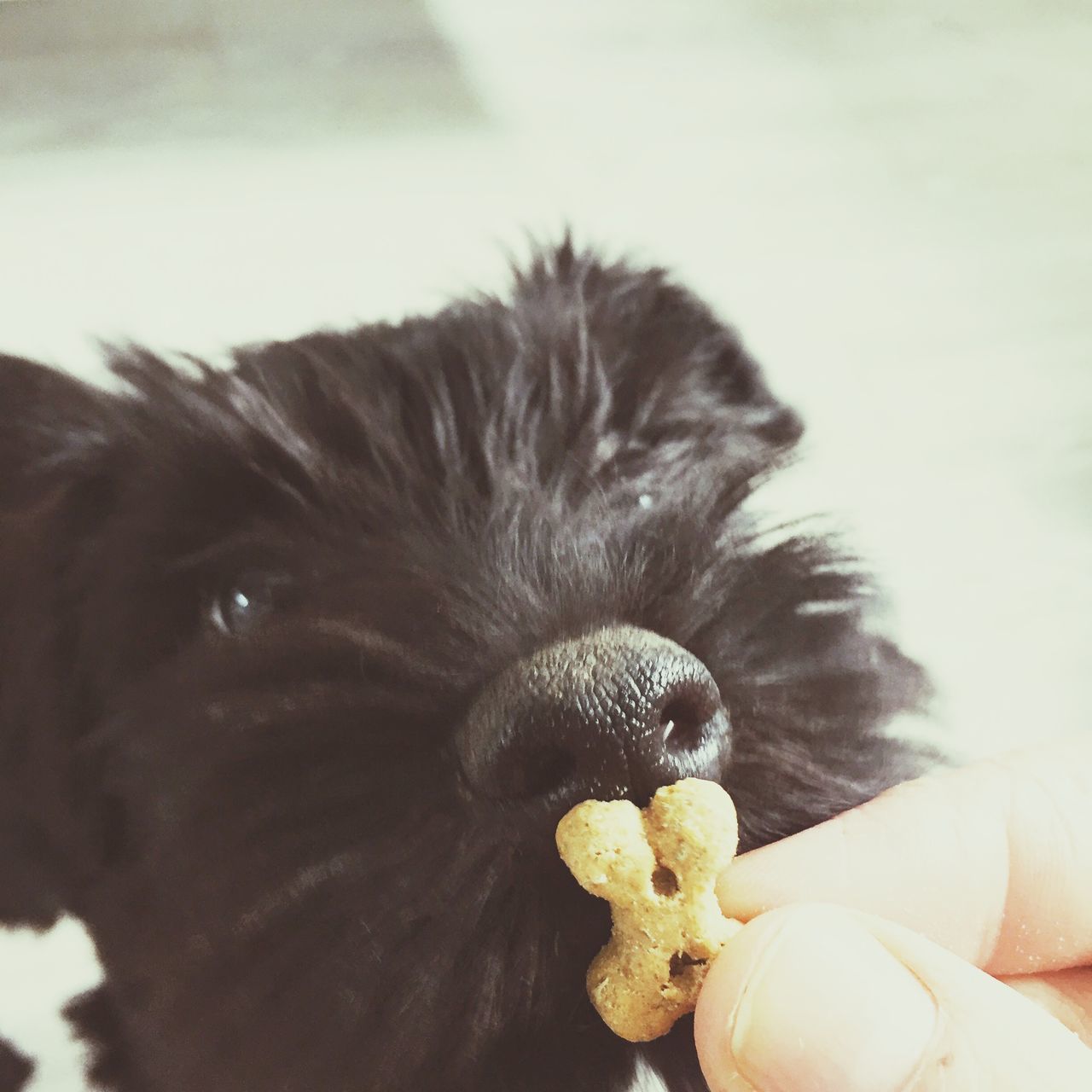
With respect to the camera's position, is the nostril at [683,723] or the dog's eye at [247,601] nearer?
the nostril at [683,723]

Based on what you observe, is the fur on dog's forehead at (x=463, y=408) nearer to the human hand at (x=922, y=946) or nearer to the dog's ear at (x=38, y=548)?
the dog's ear at (x=38, y=548)

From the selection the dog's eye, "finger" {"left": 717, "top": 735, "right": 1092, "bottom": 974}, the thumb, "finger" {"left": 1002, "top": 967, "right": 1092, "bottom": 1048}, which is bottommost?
"finger" {"left": 1002, "top": 967, "right": 1092, "bottom": 1048}

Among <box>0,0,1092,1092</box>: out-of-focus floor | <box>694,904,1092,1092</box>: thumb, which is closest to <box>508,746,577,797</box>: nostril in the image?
<box>694,904,1092,1092</box>: thumb

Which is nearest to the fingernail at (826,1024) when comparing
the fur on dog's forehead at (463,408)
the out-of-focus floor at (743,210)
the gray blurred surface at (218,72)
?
the fur on dog's forehead at (463,408)

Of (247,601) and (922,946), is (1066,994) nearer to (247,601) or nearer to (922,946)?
(922,946)

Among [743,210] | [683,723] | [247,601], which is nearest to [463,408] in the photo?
[247,601]

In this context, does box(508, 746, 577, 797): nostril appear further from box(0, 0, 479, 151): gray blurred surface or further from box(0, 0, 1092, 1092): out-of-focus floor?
box(0, 0, 479, 151): gray blurred surface

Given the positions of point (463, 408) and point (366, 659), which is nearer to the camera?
point (366, 659)
